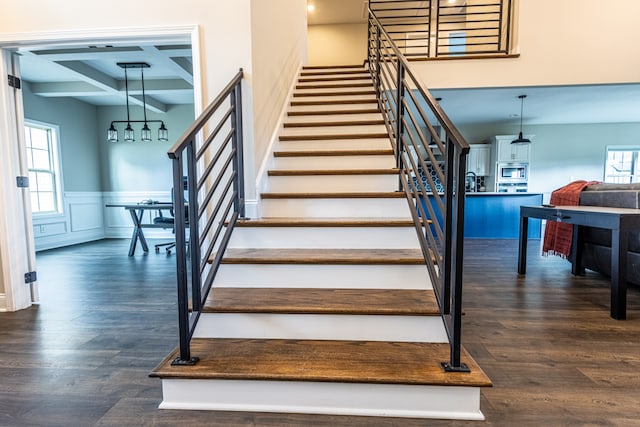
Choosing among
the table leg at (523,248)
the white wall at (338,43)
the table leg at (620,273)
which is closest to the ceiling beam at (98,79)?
the white wall at (338,43)

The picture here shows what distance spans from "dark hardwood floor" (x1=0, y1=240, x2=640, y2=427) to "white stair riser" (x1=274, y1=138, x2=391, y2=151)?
155 centimetres

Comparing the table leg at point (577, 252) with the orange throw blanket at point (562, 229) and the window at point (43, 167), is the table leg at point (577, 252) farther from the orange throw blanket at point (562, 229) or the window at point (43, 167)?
the window at point (43, 167)

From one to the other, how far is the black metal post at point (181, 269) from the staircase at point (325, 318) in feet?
0.19

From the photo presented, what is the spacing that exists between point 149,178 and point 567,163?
936cm

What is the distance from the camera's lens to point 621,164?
25.7 ft

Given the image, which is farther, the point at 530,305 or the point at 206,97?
the point at 530,305

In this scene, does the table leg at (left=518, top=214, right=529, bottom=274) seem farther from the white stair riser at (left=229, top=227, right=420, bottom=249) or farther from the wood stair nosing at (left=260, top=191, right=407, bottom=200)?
the white stair riser at (left=229, top=227, right=420, bottom=249)

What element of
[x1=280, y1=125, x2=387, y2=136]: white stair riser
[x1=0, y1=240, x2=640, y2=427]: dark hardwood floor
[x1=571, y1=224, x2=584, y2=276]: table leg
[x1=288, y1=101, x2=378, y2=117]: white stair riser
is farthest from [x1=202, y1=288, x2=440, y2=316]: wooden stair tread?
[x1=571, y1=224, x2=584, y2=276]: table leg

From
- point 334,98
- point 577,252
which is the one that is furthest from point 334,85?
point 577,252

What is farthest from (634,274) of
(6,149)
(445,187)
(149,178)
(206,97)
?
(149,178)

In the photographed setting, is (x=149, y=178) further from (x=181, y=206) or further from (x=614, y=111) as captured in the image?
(x=614, y=111)

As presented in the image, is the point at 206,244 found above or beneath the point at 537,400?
above

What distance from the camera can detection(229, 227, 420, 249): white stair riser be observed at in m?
2.07

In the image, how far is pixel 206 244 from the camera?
228 cm
